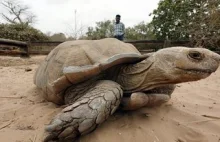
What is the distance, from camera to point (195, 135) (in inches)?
83.0

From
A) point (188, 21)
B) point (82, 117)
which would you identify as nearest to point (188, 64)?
point (82, 117)

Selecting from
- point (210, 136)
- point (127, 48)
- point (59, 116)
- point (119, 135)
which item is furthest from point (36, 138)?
point (210, 136)

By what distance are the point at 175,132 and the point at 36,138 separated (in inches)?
44.6

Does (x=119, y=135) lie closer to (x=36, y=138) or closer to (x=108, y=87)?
(x=108, y=87)

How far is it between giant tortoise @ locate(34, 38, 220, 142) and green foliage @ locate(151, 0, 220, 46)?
722 cm

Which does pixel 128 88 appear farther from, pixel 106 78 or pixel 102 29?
pixel 102 29

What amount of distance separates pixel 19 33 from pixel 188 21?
10.4 metres

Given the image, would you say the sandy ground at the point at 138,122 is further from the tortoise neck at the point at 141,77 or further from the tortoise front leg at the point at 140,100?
the tortoise neck at the point at 141,77

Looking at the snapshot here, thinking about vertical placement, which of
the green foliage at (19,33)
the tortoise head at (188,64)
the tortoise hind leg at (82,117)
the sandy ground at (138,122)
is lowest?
the sandy ground at (138,122)

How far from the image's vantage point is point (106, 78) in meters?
2.38

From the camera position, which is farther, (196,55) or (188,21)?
(188,21)

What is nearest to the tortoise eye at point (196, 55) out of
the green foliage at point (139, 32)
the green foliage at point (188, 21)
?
the green foliage at point (188, 21)

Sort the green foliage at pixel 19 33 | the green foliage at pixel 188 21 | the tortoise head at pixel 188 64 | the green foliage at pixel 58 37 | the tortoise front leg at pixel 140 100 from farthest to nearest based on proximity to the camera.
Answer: the green foliage at pixel 58 37
the green foliage at pixel 19 33
the green foliage at pixel 188 21
the tortoise front leg at pixel 140 100
the tortoise head at pixel 188 64

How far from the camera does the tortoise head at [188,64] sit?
1.99 metres
